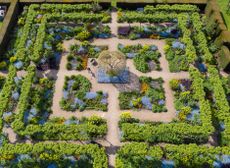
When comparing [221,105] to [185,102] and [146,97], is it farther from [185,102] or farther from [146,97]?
[146,97]

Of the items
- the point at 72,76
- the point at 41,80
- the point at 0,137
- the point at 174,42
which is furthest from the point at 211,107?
the point at 0,137

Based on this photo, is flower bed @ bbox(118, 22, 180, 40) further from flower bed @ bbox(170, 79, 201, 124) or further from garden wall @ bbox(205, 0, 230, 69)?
flower bed @ bbox(170, 79, 201, 124)

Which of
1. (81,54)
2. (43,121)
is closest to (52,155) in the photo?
(43,121)

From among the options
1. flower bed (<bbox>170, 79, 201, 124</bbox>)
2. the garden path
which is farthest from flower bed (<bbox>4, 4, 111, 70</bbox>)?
flower bed (<bbox>170, 79, 201, 124</bbox>)

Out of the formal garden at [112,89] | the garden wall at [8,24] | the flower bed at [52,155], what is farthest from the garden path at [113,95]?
the garden wall at [8,24]

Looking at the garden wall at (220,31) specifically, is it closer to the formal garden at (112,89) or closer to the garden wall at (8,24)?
the formal garden at (112,89)

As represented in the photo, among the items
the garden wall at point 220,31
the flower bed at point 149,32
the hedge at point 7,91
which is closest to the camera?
the hedge at point 7,91

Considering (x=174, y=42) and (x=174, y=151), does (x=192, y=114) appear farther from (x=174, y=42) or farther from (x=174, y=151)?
(x=174, y=42)
